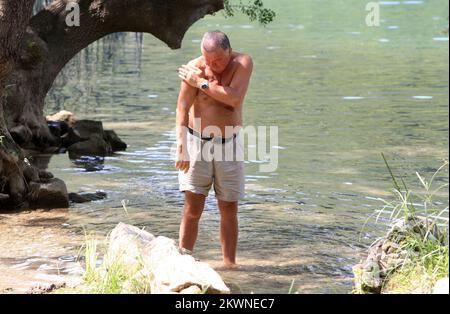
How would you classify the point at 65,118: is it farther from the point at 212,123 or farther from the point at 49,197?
the point at 212,123

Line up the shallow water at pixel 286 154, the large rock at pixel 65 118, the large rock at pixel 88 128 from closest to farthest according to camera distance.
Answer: the shallow water at pixel 286 154
the large rock at pixel 88 128
the large rock at pixel 65 118

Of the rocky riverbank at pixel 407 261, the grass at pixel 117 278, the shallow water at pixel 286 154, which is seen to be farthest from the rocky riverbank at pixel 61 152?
the rocky riverbank at pixel 407 261

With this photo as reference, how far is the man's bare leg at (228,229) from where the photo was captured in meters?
7.06

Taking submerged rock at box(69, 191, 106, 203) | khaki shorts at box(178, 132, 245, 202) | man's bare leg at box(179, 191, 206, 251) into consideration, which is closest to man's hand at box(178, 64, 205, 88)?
khaki shorts at box(178, 132, 245, 202)

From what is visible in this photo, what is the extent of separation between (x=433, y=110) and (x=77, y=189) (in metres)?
7.59

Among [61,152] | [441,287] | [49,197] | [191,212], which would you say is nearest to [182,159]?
[191,212]

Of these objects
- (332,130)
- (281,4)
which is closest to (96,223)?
(332,130)

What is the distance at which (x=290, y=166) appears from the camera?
11.5 meters

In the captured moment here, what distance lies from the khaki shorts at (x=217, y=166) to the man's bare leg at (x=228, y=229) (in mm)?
99

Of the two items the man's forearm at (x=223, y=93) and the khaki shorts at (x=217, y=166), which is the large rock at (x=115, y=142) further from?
the man's forearm at (x=223, y=93)

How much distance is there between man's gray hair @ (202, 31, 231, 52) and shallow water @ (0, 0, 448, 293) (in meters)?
1.65

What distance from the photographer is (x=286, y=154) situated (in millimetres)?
12250

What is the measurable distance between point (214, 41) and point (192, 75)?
11.3 inches
